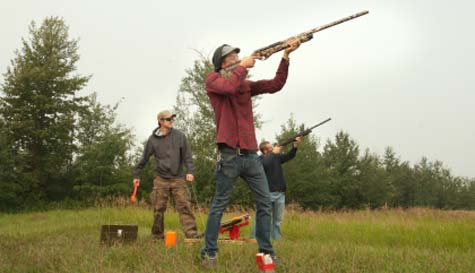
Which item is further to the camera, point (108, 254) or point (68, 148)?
point (68, 148)

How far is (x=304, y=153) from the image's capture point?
4931cm

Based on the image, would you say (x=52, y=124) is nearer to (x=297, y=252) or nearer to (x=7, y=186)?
(x=7, y=186)

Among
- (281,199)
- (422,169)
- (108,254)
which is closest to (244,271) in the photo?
(108,254)

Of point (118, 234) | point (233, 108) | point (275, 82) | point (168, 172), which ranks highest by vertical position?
point (275, 82)

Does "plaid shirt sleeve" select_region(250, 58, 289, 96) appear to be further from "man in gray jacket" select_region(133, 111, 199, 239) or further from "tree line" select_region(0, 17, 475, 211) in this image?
"tree line" select_region(0, 17, 475, 211)

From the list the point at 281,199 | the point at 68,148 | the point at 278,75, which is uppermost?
the point at 68,148

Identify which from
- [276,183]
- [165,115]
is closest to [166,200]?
[165,115]

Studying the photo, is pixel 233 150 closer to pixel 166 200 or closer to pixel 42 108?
pixel 166 200

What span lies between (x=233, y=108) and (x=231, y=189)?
Answer: 34.6 inches

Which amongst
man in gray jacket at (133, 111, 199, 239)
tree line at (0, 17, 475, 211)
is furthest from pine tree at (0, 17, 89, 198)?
man in gray jacket at (133, 111, 199, 239)

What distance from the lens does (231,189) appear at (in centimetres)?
505

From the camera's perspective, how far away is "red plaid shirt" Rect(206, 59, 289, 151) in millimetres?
4805

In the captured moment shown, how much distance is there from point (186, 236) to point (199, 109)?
84.7 feet

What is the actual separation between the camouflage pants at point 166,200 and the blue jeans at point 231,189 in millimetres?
3589
